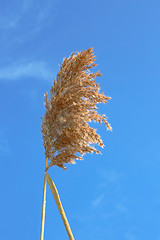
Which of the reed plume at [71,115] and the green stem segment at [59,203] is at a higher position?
the reed plume at [71,115]

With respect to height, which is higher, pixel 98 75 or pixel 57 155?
pixel 98 75

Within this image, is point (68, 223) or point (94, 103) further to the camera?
point (94, 103)

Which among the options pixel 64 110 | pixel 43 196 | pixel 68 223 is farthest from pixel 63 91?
pixel 68 223

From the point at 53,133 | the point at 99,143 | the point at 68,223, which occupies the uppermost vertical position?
the point at 53,133

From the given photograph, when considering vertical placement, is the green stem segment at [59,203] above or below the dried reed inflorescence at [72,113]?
below

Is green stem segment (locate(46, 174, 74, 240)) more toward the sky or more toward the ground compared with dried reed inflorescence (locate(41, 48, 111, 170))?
more toward the ground

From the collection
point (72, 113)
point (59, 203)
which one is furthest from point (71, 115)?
point (59, 203)

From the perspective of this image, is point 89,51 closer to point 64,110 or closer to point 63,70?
point 63,70

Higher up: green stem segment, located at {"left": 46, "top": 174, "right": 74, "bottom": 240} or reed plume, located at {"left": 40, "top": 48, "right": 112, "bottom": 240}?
reed plume, located at {"left": 40, "top": 48, "right": 112, "bottom": 240}

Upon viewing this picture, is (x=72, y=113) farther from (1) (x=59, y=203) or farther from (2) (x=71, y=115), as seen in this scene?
(1) (x=59, y=203)
